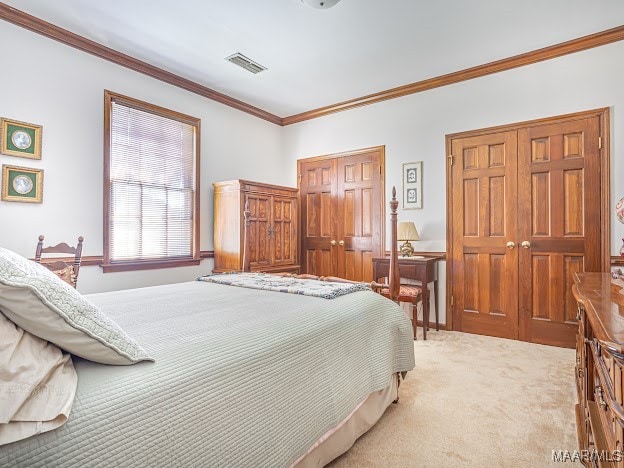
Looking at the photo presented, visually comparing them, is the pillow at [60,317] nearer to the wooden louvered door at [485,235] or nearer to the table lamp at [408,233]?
the table lamp at [408,233]

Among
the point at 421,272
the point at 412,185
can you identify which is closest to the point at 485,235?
the point at 421,272

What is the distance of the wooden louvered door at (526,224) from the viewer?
3.14 metres

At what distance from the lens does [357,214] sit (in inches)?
178

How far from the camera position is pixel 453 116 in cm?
383

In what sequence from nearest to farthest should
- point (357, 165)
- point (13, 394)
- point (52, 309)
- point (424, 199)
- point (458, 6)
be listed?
point (13, 394)
point (52, 309)
point (458, 6)
point (424, 199)
point (357, 165)

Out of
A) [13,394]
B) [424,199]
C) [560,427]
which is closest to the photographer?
[13,394]

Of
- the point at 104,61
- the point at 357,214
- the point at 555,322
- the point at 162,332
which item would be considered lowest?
the point at 555,322

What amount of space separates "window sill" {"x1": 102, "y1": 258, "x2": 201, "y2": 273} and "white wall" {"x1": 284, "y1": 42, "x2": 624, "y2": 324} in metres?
2.23

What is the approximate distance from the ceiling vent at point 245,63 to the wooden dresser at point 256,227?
3.83 feet

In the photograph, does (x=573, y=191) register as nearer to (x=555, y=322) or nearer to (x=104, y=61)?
(x=555, y=322)

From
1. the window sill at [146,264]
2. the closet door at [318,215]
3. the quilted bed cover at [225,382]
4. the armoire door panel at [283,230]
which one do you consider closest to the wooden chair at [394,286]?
the quilted bed cover at [225,382]

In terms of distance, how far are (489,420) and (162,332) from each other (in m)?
1.86

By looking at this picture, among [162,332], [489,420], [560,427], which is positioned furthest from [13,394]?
[560,427]

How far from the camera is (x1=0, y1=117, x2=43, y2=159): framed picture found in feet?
8.70
